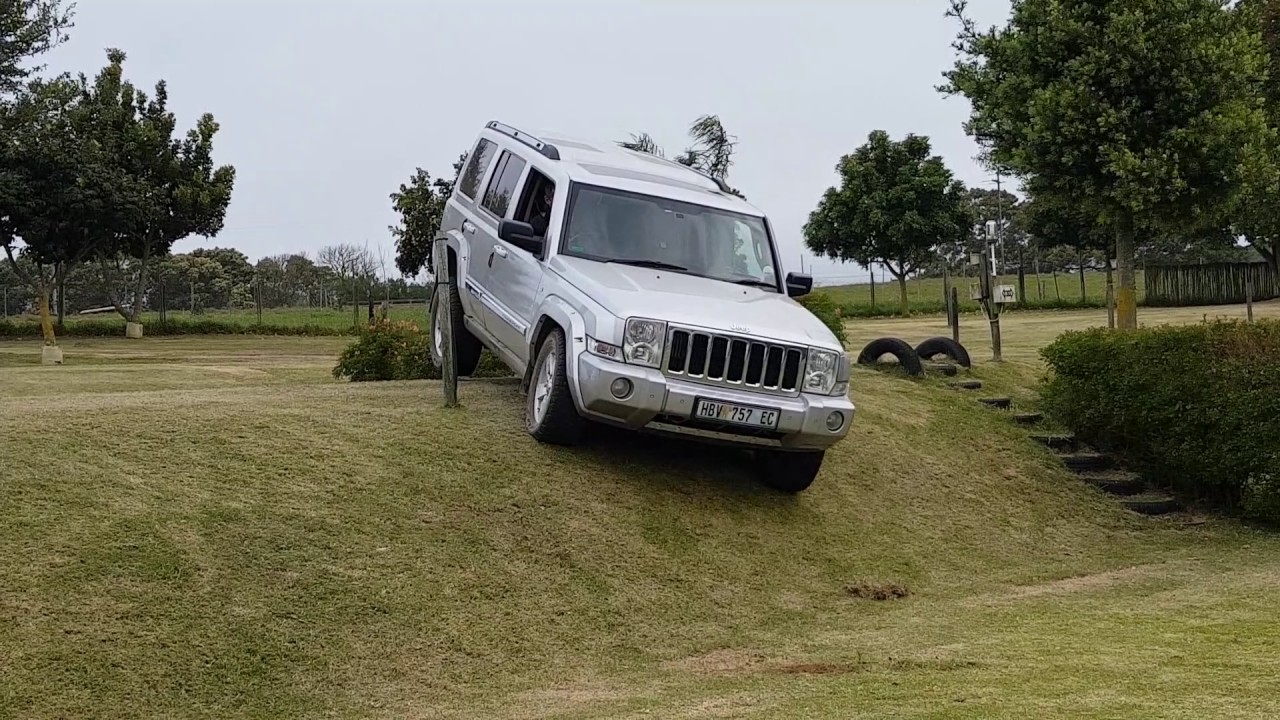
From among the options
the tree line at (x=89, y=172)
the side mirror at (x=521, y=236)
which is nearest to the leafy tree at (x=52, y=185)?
the tree line at (x=89, y=172)

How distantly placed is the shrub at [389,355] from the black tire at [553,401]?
14.4 feet

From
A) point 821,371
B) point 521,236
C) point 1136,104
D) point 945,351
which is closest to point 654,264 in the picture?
point 521,236

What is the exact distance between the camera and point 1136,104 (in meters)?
16.4

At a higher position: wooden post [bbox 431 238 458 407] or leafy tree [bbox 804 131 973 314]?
leafy tree [bbox 804 131 973 314]

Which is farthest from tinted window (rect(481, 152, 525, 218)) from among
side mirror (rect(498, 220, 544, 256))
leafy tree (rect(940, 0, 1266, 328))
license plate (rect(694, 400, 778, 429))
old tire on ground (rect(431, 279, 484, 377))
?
leafy tree (rect(940, 0, 1266, 328))

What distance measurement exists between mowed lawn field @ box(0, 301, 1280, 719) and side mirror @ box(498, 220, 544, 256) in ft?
4.60

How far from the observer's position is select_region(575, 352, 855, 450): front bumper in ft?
24.9

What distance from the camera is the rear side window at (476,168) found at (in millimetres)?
10863

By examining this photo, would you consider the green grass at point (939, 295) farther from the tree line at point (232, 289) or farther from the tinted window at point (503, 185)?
the tinted window at point (503, 185)

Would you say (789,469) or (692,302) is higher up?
(692,302)

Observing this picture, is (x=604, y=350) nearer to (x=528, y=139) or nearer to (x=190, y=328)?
(x=528, y=139)

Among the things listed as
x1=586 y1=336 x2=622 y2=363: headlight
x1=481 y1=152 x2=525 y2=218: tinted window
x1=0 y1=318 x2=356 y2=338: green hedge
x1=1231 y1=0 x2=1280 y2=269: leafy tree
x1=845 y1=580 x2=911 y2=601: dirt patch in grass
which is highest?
x1=1231 y1=0 x2=1280 y2=269: leafy tree

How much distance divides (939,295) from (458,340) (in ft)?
129

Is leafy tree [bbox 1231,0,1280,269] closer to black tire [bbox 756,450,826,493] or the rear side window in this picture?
black tire [bbox 756,450,826,493]
